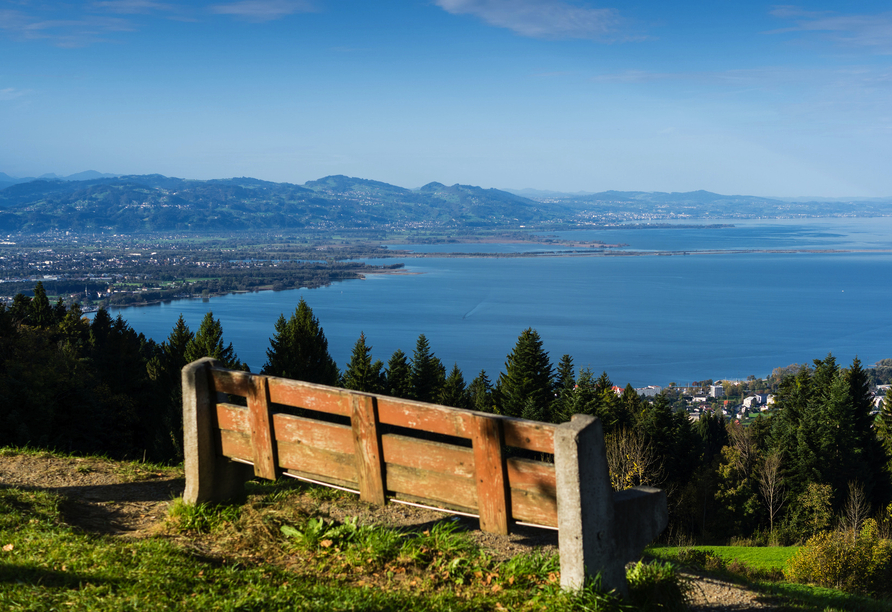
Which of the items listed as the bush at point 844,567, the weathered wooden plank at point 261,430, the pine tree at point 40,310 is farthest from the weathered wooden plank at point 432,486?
the pine tree at point 40,310

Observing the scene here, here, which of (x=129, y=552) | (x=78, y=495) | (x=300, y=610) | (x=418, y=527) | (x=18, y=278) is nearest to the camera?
(x=300, y=610)

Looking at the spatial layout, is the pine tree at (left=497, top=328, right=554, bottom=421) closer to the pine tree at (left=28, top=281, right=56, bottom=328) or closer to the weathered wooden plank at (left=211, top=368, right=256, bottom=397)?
the pine tree at (left=28, top=281, right=56, bottom=328)

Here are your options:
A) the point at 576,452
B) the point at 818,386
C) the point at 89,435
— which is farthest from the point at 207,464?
the point at 818,386

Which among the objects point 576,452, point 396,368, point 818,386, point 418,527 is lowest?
point 818,386

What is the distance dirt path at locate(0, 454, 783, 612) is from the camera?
5277 mm

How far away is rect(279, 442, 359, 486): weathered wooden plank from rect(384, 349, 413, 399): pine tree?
3733 centimetres

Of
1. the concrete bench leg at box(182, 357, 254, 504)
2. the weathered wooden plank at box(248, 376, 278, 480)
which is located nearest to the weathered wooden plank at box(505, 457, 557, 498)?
the weathered wooden plank at box(248, 376, 278, 480)

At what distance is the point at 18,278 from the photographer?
140 metres

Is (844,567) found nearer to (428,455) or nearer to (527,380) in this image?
(428,455)

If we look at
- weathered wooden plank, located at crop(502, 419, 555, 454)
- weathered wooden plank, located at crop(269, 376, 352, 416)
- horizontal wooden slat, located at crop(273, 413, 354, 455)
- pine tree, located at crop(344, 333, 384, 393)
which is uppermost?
weathered wooden plank, located at crop(269, 376, 352, 416)

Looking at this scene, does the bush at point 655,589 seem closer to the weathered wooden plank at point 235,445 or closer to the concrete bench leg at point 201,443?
the weathered wooden plank at point 235,445

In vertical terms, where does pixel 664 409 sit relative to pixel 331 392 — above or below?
below

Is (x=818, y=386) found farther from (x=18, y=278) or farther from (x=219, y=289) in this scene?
(x=18, y=278)

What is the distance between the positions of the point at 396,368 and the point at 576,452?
40033 millimetres
